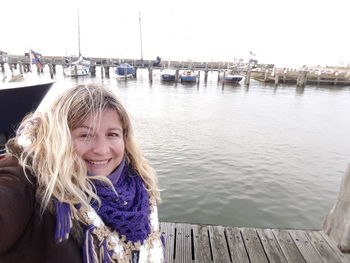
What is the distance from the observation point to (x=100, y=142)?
125 cm

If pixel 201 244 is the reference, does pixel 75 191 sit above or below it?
above

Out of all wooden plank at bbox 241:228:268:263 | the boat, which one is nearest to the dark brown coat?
wooden plank at bbox 241:228:268:263

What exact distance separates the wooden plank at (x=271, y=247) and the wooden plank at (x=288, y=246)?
2.1 inches

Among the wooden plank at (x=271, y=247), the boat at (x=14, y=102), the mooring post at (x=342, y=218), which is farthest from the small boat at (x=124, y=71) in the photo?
the mooring post at (x=342, y=218)

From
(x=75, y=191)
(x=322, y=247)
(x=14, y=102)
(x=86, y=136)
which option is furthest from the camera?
(x=14, y=102)

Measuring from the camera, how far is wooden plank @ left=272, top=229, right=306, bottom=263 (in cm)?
307

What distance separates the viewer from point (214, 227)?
3.67 metres

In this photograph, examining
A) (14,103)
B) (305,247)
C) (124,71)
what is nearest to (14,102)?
(14,103)

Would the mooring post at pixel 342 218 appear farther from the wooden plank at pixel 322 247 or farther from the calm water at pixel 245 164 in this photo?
the calm water at pixel 245 164

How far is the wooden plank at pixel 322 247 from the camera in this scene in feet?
9.93

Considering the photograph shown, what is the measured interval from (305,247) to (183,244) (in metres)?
1.59

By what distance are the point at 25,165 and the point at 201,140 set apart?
1055 cm

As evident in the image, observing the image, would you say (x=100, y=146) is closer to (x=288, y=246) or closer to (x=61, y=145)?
(x=61, y=145)

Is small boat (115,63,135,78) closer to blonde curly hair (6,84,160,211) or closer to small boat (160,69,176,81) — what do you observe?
small boat (160,69,176,81)
